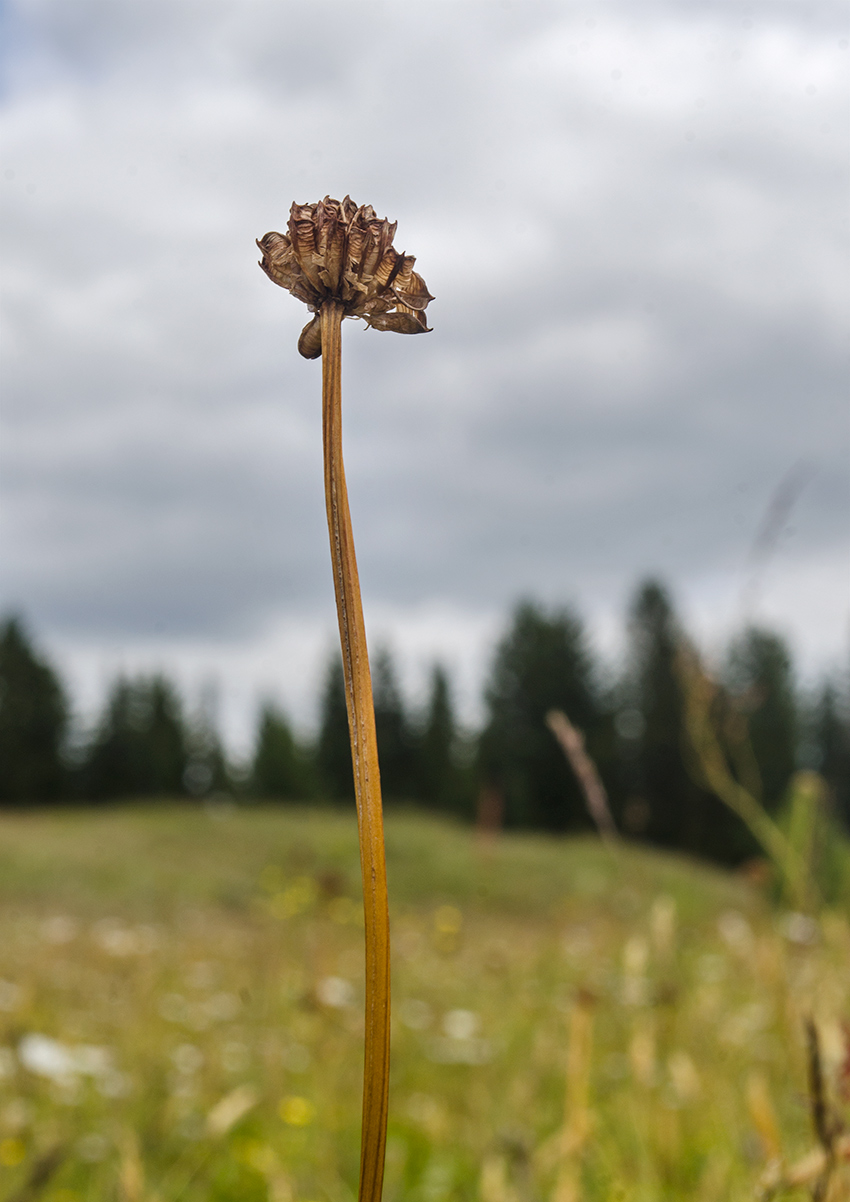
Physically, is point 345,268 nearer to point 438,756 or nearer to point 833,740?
point 438,756

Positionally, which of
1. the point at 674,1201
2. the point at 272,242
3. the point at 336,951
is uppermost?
the point at 272,242

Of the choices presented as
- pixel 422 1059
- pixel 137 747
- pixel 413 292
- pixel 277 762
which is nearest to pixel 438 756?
pixel 277 762

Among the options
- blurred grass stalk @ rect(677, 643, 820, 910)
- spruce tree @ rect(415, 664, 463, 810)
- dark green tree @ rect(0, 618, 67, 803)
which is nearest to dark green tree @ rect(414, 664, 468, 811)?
spruce tree @ rect(415, 664, 463, 810)

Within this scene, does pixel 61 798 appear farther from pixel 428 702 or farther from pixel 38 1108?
pixel 38 1108

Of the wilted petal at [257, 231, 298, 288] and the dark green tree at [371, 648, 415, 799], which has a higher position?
the wilted petal at [257, 231, 298, 288]

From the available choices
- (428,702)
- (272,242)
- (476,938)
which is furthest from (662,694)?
(272,242)

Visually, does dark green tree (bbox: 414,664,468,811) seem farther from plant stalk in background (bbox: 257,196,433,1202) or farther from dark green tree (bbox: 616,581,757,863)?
plant stalk in background (bbox: 257,196,433,1202)

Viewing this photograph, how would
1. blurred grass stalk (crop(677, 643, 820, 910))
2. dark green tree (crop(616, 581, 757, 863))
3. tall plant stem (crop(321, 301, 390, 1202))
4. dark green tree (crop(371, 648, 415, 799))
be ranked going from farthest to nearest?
dark green tree (crop(371, 648, 415, 799)) → dark green tree (crop(616, 581, 757, 863)) → blurred grass stalk (crop(677, 643, 820, 910)) → tall plant stem (crop(321, 301, 390, 1202))

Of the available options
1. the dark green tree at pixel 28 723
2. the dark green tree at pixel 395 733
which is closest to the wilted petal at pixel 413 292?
the dark green tree at pixel 395 733
